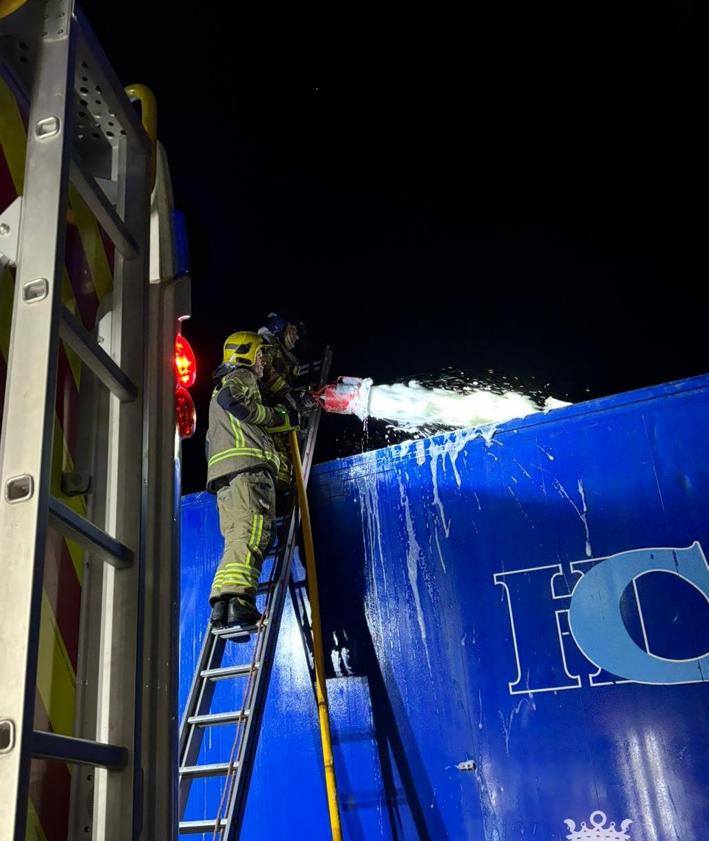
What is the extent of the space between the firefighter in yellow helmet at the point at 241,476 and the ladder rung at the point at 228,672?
0.27 metres

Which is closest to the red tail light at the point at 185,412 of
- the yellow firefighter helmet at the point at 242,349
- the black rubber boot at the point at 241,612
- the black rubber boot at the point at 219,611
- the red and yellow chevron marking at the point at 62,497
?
the red and yellow chevron marking at the point at 62,497

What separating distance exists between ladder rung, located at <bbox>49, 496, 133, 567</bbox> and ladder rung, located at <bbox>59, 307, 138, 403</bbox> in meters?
0.31

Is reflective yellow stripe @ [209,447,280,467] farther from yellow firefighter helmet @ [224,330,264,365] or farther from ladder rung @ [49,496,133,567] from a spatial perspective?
ladder rung @ [49,496,133,567]

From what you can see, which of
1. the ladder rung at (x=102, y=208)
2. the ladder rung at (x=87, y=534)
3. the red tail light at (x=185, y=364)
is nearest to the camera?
the ladder rung at (x=87, y=534)

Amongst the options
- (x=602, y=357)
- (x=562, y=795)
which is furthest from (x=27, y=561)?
(x=602, y=357)

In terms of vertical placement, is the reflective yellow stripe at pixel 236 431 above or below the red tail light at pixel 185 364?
above

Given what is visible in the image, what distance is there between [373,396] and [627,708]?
9.97 feet

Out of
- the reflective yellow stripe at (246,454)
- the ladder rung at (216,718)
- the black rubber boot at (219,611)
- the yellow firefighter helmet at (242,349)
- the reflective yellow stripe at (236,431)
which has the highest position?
the yellow firefighter helmet at (242,349)

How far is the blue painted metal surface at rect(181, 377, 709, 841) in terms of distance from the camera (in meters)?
3.92

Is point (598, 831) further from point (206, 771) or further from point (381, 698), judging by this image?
point (206, 771)

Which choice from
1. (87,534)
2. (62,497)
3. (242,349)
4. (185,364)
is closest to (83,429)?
(62,497)

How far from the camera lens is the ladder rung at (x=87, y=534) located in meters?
1.39

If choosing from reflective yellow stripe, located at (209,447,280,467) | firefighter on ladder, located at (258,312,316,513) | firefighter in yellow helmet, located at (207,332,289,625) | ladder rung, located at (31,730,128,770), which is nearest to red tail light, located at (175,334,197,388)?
ladder rung, located at (31,730,128,770)

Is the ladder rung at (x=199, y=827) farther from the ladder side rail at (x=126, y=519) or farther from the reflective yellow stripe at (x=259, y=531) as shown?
the ladder side rail at (x=126, y=519)
